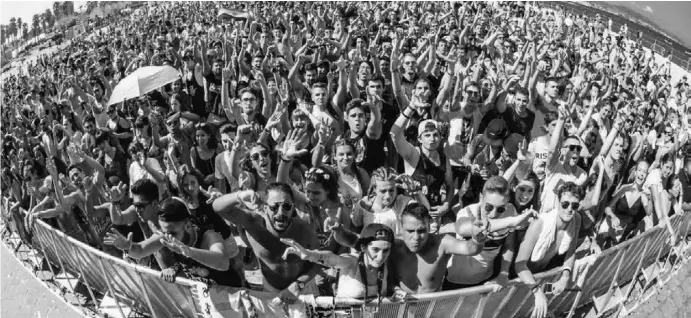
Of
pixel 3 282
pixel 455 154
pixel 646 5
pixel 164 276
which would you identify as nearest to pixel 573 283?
pixel 455 154

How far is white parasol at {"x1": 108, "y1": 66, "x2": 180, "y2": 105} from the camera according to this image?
26.5 feet

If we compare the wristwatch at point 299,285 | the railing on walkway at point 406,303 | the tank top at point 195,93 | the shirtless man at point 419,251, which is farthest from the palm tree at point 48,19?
the shirtless man at point 419,251

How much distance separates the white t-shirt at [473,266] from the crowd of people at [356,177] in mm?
13

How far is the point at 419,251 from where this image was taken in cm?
369

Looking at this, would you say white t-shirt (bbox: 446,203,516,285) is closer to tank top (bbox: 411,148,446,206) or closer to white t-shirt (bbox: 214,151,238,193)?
tank top (bbox: 411,148,446,206)

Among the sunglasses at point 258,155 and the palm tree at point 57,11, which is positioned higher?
the sunglasses at point 258,155

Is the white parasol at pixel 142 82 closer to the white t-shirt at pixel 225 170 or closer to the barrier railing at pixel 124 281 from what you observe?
the barrier railing at pixel 124 281

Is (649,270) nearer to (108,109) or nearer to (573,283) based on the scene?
(573,283)

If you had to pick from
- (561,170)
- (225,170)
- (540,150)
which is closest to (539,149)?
(540,150)

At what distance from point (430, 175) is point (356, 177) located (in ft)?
2.91

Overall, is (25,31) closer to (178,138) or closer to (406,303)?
(178,138)

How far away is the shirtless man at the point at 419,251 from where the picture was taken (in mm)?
3576

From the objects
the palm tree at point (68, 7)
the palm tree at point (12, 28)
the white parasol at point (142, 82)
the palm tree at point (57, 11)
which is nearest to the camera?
the white parasol at point (142, 82)

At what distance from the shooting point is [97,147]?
6.44 meters
